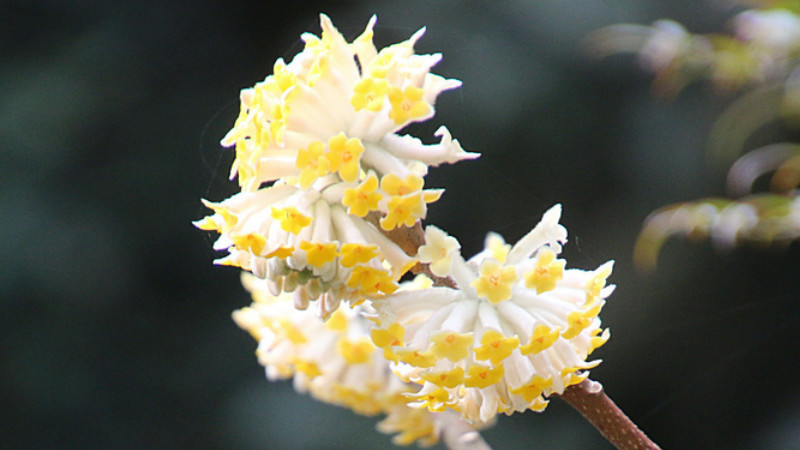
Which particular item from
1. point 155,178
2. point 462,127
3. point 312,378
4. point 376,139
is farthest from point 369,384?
point 155,178

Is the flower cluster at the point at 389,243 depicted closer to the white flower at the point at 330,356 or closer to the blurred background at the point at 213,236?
the white flower at the point at 330,356

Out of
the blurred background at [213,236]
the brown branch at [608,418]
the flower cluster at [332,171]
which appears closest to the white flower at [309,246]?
the flower cluster at [332,171]

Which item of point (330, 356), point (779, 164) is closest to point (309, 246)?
point (330, 356)

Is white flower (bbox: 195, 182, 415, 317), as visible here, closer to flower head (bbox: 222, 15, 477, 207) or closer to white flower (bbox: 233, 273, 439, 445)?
flower head (bbox: 222, 15, 477, 207)

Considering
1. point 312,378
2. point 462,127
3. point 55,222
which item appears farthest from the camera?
point 55,222

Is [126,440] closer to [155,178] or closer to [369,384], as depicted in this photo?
[155,178]

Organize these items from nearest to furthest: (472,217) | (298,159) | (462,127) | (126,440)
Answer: (298,159)
(462,127)
(472,217)
(126,440)

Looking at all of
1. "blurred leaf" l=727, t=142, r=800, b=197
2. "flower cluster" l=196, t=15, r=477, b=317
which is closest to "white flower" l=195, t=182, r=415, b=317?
"flower cluster" l=196, t=15, r=477, b=317
